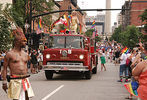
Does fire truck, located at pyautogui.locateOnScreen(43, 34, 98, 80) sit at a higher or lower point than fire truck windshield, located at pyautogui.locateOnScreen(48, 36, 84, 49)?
lower

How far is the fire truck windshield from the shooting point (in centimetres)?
1791

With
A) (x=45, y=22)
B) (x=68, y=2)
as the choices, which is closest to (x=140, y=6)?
(x=68, y=2)

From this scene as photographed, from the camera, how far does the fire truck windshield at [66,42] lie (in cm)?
1791

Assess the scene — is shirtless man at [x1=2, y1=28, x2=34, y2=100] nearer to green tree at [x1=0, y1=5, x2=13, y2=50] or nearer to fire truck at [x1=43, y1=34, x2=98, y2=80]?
fire truck at [x1=43, y1=34, x2=98, y2=80]

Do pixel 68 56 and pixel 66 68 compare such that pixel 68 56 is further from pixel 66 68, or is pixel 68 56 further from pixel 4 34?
pixel 4 34

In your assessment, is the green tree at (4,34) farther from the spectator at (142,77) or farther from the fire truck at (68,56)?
the spectator at (142,77)

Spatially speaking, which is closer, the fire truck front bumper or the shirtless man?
the shirtless man

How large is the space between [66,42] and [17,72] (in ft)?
37.9

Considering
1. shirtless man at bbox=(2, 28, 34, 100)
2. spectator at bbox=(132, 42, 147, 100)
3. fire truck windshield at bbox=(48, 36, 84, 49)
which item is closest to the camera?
spectator at bbox=(132, 42, 147, 100)

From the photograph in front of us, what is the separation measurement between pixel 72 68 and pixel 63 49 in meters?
1.08

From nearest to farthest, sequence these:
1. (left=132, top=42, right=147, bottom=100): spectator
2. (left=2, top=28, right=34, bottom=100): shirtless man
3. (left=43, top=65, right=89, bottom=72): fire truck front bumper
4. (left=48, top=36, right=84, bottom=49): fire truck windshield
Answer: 1. (left=132, top=42, right=147, bottom=100): spectator
2. (left=2, top=28, right=34, bottom=100): shirtless man
3. (left=43, top=65, right=89, bottom=72): fire truck front bumper
4. (left=48, top=36, right=84, bottom=49): fire truck windshield

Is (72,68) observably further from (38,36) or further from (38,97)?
(38,36)

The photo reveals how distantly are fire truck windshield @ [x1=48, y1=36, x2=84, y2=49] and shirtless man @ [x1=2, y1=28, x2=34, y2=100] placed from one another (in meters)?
11.3

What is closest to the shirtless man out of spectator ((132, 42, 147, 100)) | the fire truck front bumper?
spectator ((132, 42, 147, 100))
